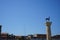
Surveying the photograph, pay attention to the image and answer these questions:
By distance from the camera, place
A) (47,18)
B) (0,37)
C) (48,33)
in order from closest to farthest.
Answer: (48,33) → (47,18) → (0,37)

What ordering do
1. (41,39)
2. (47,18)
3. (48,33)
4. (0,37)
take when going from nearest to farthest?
(48,33) → (47,18) → (0,37) → (41,39)

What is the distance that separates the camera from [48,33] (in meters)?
41.0

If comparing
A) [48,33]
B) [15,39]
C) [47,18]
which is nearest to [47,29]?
[48,33]

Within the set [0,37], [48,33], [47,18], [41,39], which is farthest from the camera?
[41,39]

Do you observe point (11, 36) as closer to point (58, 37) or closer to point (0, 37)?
point (0, 37)

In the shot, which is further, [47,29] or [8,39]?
[8,39]

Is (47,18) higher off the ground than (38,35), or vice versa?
(47,18)

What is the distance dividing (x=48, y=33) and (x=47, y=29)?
1070mm

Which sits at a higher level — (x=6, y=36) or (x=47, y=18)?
(x=47, y=18)

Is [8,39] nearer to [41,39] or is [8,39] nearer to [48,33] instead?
[41,39]

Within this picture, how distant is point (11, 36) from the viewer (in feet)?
219

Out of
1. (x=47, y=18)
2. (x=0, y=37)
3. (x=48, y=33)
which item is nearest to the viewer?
(x=48, y=33)

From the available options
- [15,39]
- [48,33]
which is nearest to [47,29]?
[48,33]

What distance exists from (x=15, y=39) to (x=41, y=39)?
11141 millimetres
